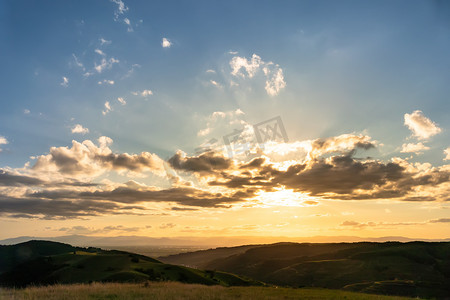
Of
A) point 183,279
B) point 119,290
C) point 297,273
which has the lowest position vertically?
point 297,273

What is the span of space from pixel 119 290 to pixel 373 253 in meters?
198

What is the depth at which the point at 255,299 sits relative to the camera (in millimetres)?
26422

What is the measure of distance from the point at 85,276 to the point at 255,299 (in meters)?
51.9

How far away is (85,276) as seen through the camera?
6512 centimetres

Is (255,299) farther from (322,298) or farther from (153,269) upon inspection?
(153,269)

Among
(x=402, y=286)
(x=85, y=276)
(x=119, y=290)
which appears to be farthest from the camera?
(x=402, y=286)

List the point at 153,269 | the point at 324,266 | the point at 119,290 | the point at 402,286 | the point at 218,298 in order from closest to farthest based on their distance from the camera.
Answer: the point at 218,298 < the point at 119,290 < the point at 153,269 < the point at 402,286 < the point at 324,266

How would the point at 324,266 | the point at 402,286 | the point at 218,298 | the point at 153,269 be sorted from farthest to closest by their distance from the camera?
the point at 324,266, the point at 402,286, the point at 153,269, the point at 218,298

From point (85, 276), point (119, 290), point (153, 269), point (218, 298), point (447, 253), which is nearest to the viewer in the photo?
point (218, 298)

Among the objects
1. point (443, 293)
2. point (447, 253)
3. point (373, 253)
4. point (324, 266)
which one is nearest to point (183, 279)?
point (443, 293)

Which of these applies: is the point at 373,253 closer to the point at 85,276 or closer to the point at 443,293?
the point at 443,293

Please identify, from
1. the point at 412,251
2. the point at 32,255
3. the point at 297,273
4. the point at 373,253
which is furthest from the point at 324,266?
the point at 32,255

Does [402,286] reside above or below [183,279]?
below

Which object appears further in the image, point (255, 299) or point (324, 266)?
point (324, 266)
